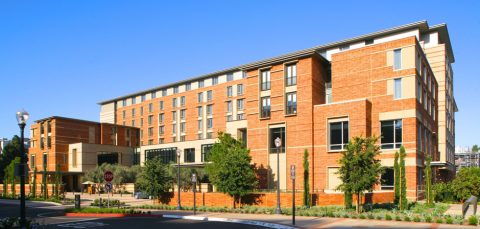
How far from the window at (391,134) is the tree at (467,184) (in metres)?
5.83

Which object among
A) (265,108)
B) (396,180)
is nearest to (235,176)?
(396,180)

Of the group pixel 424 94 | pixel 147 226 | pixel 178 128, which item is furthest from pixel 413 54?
pixel 178 128

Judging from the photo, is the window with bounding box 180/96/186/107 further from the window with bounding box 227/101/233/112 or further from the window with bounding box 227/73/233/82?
the window with bounding box 227/73/233/82

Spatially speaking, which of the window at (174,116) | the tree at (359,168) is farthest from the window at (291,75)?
the window at (174,116)

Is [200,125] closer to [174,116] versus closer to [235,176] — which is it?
[174,116]

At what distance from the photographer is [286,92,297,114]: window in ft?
139

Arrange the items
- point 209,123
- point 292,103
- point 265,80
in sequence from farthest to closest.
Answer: point 209,123
point 265,80
point 292,103

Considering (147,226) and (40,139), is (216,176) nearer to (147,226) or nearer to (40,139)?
(147,226)

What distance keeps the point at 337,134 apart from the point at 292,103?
18.2 feet

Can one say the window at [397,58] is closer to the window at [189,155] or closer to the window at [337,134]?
the window at [337,134]

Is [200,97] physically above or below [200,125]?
above

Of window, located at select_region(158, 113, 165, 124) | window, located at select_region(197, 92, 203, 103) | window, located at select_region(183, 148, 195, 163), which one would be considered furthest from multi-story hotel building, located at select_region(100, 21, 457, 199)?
window, located at select_region(158, 113, 165, 124)

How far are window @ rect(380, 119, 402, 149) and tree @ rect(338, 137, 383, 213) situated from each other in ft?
37.1

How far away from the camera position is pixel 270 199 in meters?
33.7
